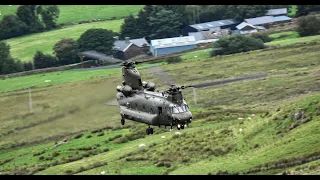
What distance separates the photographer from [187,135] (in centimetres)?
10256

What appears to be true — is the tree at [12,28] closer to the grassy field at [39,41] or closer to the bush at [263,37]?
the grassy field at [39,41]

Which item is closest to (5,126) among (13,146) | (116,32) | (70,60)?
(13,146)

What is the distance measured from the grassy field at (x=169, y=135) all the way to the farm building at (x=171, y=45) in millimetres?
49627

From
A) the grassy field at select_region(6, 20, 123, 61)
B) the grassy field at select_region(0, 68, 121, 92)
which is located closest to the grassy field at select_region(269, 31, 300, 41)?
the grassy field at select_region(6, 20, 123, 61)

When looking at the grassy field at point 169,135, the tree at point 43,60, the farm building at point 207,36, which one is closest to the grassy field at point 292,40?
the farm building at point 207,36

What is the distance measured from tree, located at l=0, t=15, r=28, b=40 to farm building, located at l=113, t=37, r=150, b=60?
1146 inches

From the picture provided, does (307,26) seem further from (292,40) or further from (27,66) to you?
(27,66)

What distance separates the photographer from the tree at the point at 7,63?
164250mm

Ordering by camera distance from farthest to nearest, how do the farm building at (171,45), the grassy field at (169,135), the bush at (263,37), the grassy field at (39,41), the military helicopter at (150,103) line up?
the farm building at (171,45) < the grassy field at (39,41) < the bush at (263,37) < the grassy field at (169,135) < the military helicopter at (150,103)

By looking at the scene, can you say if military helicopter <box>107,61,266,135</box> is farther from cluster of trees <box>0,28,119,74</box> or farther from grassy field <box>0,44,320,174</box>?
cluster of trees <box>0,28,119,74</box>

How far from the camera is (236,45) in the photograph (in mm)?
171875

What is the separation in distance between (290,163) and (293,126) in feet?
44.4

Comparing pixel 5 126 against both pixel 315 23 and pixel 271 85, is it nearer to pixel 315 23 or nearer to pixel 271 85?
pixel 271 85

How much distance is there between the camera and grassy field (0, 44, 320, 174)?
259 feet
